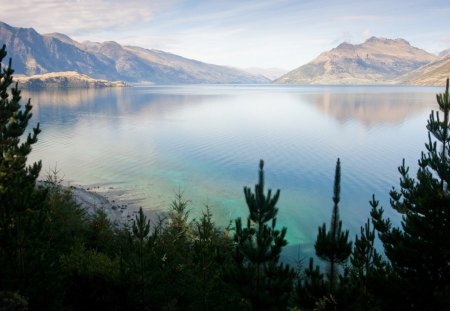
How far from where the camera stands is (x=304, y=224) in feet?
156

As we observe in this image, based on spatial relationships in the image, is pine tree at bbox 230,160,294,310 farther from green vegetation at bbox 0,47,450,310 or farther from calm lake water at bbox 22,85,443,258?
calm lake water at bbox 22,85,443,258

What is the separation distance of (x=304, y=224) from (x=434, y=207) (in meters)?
29.4

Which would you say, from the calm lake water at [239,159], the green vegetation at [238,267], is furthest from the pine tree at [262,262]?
the calm lake water at [239,159]

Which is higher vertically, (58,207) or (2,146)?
(2,146)

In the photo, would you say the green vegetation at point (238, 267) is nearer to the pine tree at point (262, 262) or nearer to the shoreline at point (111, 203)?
the pine tree at point (262, 262)

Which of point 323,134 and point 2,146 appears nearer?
point 2,146

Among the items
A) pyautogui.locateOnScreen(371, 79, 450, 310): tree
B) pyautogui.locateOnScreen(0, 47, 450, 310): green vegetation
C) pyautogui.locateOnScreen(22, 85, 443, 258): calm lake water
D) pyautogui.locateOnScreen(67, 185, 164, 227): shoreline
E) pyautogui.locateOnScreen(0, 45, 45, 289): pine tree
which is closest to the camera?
pyautogui.locateOnScreen(0, 47, 450, 310): green vegetation

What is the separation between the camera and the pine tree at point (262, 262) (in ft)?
45.1

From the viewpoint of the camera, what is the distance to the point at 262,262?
14.3 meters

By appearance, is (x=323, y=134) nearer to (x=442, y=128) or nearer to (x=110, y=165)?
(x=110, y=165)

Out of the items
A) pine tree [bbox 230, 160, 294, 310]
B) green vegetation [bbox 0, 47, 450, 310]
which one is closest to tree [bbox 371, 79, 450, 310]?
green vegetation [bbox 0, 47, 450, 310]

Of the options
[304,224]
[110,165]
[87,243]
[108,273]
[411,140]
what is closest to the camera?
[108,273]

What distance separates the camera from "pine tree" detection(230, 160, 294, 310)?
13.8 meters

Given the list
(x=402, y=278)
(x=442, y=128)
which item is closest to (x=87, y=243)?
(x=402, y=278)
